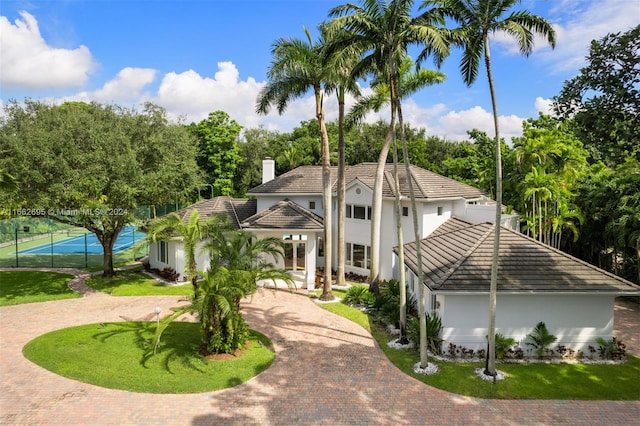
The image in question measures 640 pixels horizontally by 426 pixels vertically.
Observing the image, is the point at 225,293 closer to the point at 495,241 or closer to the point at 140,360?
the point at 140,360

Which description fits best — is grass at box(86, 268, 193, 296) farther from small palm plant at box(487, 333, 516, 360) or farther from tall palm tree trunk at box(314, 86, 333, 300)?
small palm plant at box(487, 333, 516, 360)

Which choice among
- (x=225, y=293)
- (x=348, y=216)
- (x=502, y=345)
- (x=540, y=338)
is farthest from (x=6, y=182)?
(x=540, y=338)

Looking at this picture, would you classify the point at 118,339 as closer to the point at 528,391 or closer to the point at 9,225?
the point at 528,391

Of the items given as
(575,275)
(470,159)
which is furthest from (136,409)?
(470,159)

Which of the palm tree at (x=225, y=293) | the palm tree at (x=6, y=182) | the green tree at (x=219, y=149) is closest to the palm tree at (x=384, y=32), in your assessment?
the palm tree at (x=225, y=293)

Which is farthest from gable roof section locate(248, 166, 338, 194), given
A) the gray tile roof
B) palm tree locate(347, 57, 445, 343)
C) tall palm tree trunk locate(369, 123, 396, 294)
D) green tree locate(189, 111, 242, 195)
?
green tree locate(189, 111, 242, 195)

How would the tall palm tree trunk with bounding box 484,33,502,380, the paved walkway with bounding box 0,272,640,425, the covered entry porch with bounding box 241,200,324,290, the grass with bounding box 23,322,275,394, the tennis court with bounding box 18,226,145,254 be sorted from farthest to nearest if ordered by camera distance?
the tennis court with bounding box 18,226,145,254
the covered entry porch with bounding box 241,200,324,290
the grass with bounding box 23,322,275,394
the tall palm tree trunk with bounding box 484,33,502,380
the paved walkway with bounding box 0,272,640,425
